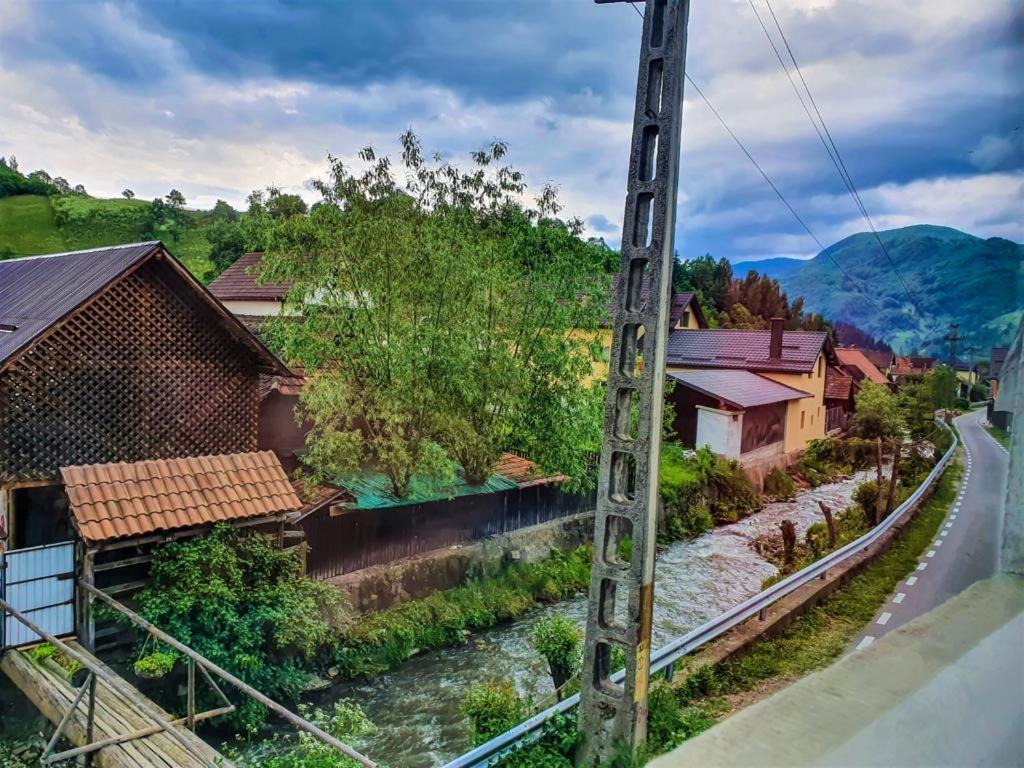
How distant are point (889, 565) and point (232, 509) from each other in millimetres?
6417

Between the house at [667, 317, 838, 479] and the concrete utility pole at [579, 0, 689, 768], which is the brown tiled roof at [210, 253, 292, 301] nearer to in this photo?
the house at [667, 317, 838, 479]

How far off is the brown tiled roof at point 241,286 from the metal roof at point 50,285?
2629mm

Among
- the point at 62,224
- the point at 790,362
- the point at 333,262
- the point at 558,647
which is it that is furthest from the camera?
the point at 790,362

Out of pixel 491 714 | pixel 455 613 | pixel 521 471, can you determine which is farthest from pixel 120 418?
pixel 521 471

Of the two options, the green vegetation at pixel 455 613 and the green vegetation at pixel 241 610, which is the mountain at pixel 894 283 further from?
the green vegetation at pixel 241 610

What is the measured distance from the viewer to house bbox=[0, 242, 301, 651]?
4891mm

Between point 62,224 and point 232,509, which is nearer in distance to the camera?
point 232,509

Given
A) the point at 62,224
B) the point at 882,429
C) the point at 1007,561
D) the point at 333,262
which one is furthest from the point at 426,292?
the point at 882,429

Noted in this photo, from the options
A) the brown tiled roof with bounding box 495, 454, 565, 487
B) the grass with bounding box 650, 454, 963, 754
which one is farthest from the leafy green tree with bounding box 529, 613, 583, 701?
the brown tiled roof with bounding box 495, 454, 565, 487

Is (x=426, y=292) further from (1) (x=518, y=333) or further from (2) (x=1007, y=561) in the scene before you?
(2) (x=1007, y=561)

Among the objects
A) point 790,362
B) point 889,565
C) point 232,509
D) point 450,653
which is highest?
point 790,362

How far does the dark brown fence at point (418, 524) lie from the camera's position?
21.9ft

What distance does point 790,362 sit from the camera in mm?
9938

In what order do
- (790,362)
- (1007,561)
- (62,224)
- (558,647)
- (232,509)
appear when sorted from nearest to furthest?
(1007,561) < (558,647) < (232,509) < (62,224) < (790,362)
